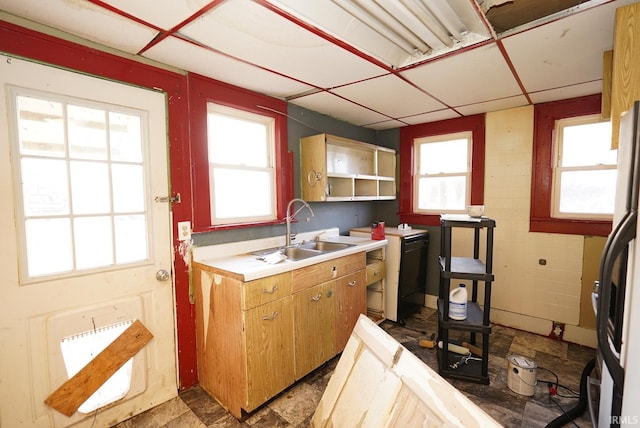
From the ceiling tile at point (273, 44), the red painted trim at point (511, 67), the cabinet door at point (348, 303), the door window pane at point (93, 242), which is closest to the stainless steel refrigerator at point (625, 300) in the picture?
the red painted trim at point (511, 67)

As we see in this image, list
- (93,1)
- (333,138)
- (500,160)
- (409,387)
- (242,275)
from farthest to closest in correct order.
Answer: (500,160) < (333,138) < (242,275) < (93,1) < (409,387)

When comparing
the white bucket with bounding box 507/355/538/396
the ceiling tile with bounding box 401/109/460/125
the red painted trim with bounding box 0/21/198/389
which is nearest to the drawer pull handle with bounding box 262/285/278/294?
the red painted trim with bounding box 0/21/198/389

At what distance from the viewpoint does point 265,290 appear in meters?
1.90

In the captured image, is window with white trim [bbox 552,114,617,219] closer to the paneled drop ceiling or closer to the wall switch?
the paneled drop ceiling

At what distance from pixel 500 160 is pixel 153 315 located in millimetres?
3512

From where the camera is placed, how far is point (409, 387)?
48.1 inches

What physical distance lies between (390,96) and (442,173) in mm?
1396

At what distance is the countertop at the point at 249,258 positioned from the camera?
6.19ft

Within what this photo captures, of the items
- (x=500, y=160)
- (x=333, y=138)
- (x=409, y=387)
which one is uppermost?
(x=333, y=138)

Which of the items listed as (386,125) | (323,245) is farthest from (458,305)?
Answer: (386,125)

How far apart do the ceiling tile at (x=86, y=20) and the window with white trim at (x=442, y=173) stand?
3.10 m

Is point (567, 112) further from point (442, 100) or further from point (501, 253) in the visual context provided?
point (501, 253)

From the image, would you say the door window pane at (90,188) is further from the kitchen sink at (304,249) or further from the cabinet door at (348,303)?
the cabinet door at (348,303)

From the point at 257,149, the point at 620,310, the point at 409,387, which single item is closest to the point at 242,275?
the point at 409,387
